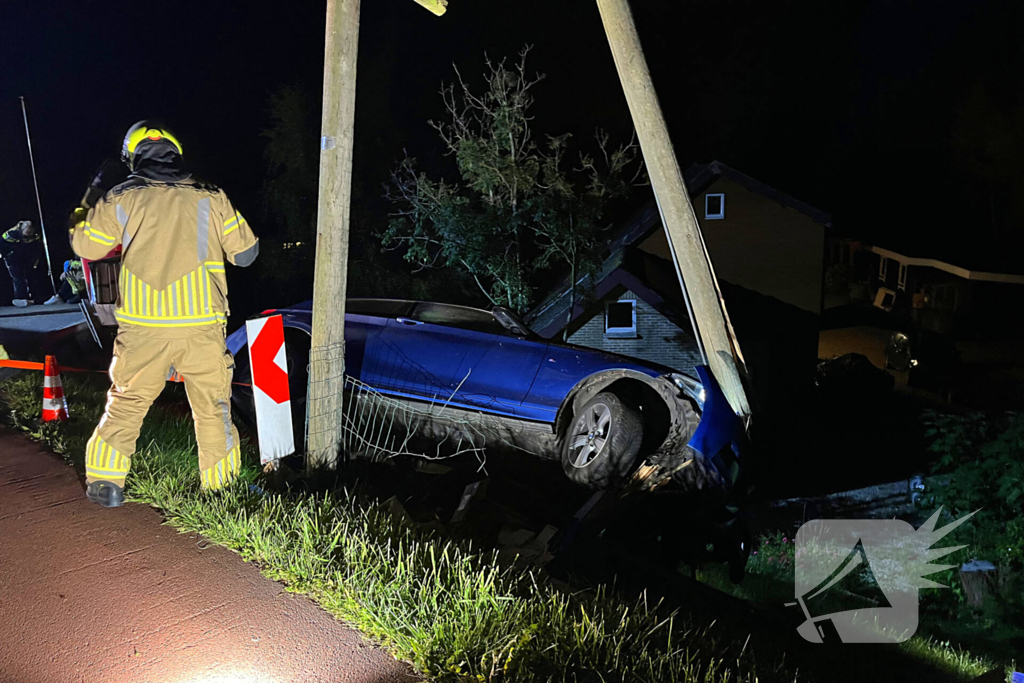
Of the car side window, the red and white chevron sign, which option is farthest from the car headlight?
the red and white chevron sign

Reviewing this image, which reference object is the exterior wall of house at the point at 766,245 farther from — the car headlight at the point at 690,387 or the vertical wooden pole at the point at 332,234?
the vertical wooden pole at the point at 332,234

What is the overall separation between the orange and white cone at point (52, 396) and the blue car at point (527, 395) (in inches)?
63.4

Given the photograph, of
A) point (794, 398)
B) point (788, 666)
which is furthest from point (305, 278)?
point (788, 666)

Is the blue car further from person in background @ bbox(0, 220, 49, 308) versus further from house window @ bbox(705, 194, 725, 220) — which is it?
house window @ bbox(705, 194, 725, 220)

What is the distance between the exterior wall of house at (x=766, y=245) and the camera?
19734mm

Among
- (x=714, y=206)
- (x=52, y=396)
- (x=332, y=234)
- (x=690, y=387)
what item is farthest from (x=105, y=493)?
(x=714, y=206)

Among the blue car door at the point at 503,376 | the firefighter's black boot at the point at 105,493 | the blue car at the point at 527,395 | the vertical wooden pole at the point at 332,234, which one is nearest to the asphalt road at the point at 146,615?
the firefighter's black boot at the point at 105,493

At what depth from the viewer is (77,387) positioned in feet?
23.0

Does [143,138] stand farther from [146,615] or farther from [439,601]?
[439,601]

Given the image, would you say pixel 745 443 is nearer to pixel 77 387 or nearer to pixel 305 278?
pixel 77 387

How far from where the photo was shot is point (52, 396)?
567 cm

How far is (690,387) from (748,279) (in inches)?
609

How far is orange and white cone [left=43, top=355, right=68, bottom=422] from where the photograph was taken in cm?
559

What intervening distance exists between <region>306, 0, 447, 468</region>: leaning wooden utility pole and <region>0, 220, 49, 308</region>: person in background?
1302 centimetres
